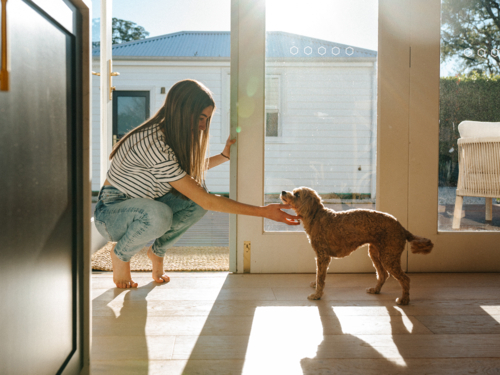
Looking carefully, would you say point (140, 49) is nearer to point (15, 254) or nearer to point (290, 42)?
point (290, 42)

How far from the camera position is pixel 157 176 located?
182 centimetres

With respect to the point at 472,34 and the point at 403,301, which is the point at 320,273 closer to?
the point at 403,301

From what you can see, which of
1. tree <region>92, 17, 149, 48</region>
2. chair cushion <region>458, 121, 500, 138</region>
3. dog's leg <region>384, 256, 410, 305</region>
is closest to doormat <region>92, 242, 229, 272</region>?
dog's leg <region>384, 256, 410, 305</region>

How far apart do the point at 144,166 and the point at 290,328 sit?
98 centimetres

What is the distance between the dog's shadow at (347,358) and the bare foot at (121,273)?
3.39 feet

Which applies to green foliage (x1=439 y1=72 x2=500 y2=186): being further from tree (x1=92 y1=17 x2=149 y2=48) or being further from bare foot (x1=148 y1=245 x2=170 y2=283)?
tree (x1=92 y1=17 x2=149 y2=48)

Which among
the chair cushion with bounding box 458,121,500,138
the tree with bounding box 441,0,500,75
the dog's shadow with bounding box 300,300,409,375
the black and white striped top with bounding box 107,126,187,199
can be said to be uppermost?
the tree with bounding box 441,0,500,75

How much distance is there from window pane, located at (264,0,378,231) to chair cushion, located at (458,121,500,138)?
543mm

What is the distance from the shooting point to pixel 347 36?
7.86 ft

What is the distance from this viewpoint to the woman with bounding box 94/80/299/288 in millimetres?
1783

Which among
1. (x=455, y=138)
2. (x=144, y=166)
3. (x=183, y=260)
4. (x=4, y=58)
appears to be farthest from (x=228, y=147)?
(x=4, y=58)

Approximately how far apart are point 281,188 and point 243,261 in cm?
49

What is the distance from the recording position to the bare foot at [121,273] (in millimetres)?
2012

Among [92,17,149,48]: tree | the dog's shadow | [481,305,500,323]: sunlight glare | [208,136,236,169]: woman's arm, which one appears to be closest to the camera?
the dog's shadow
